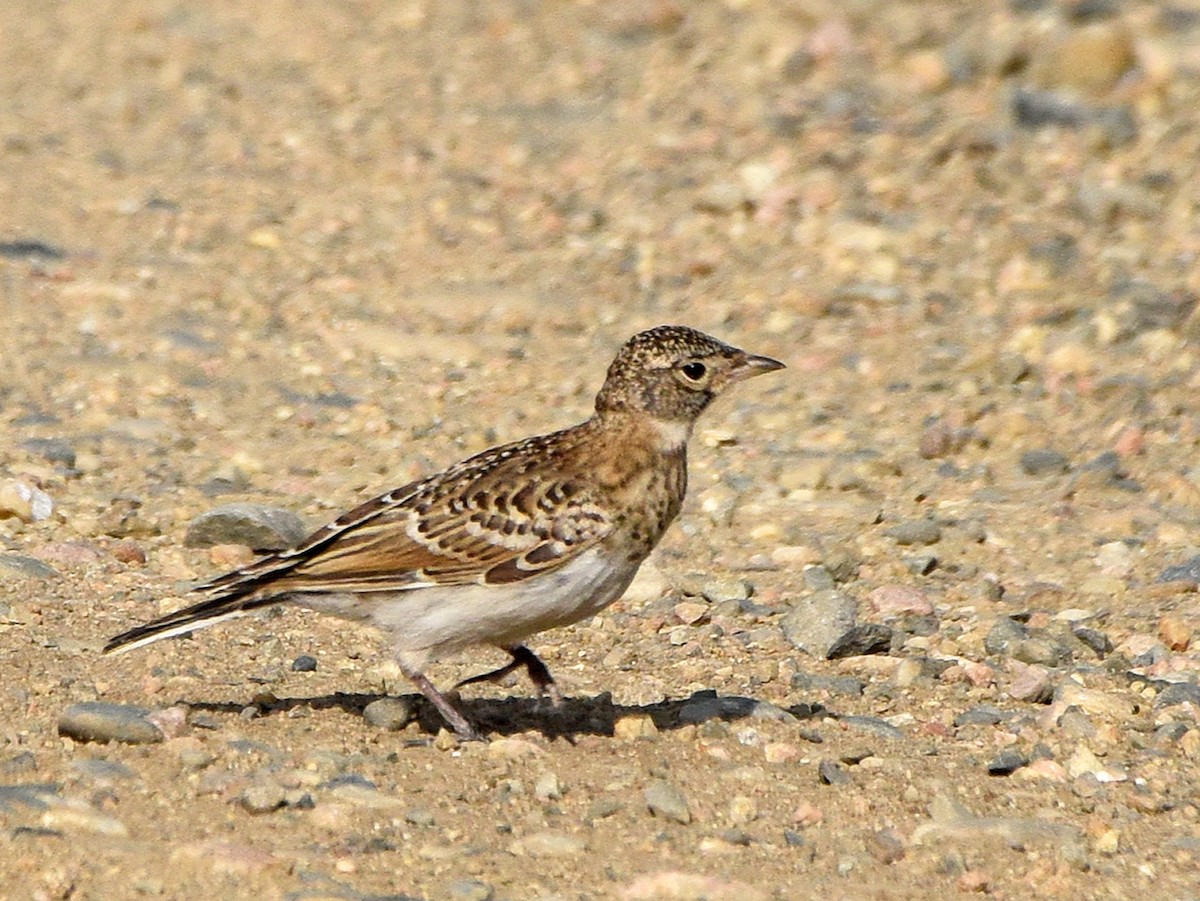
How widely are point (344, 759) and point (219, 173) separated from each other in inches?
364

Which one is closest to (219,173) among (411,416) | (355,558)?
(411,416)

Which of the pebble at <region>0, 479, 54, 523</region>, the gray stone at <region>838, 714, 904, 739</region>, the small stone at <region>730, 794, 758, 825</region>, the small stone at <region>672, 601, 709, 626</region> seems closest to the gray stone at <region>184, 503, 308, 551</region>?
the pebble at <region>0, 479, 54, 523</region>

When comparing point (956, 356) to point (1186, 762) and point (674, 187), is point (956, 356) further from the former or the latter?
point (1186, 762)

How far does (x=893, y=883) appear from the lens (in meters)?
6.42

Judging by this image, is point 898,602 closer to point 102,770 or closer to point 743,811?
point 743,811

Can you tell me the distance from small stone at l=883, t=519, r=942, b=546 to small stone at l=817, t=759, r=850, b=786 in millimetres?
2928

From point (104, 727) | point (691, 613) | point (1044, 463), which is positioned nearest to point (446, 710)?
point (104, 727)

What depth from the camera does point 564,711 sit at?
7840 mm

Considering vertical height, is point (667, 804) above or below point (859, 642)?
above

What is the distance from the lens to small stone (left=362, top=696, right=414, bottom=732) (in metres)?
7.60

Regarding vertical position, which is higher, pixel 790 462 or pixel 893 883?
pixel 893 883

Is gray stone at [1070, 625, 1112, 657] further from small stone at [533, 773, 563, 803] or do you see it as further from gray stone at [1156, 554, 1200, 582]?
small stone at [533, 773, 563, 803]

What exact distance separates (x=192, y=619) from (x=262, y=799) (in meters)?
0.91

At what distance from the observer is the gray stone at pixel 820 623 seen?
870 centimetres
